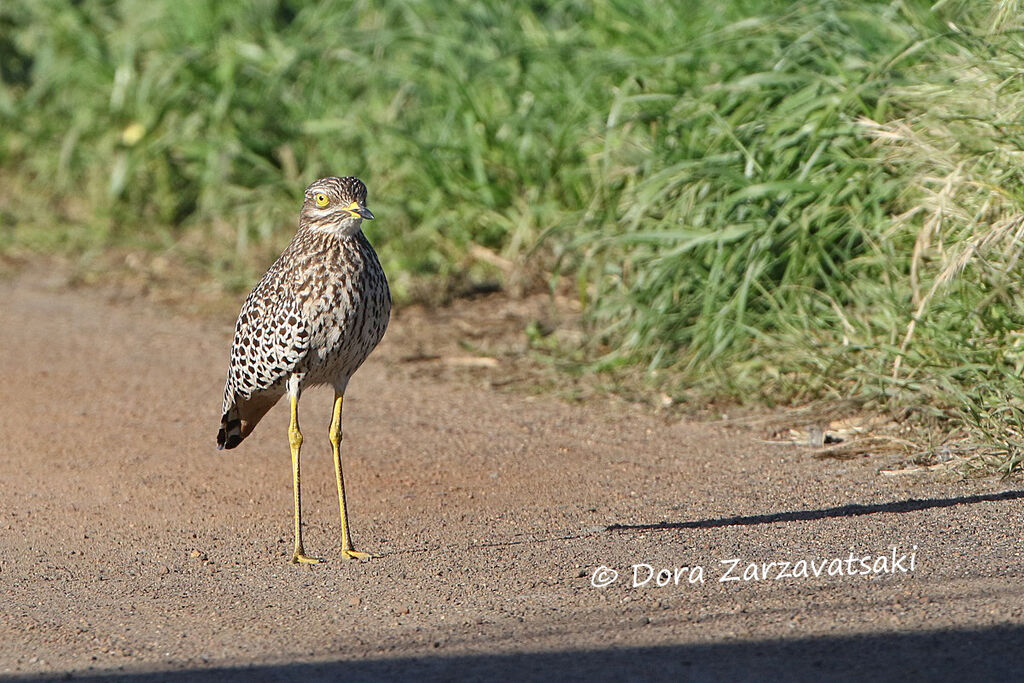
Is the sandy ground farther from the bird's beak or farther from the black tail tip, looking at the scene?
the bird's beak

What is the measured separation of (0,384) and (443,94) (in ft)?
11.3

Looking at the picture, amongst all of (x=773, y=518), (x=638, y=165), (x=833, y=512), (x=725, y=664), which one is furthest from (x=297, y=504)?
(x=638, y=165)

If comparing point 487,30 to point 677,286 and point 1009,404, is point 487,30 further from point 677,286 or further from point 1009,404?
point 1009,404

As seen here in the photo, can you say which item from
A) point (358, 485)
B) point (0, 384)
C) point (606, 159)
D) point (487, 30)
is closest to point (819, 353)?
point (606, 159)

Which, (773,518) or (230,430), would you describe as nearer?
(773,518)

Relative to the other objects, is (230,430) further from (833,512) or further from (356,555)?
(833,512)

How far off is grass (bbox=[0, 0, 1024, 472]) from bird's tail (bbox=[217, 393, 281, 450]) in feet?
7.84

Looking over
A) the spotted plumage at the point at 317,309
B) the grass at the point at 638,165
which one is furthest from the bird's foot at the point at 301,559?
the grass at the point at 638,165

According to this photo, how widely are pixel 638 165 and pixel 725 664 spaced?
4366 millimetres

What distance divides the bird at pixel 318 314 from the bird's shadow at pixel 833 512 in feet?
3.75

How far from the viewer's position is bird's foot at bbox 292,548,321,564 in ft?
16.8

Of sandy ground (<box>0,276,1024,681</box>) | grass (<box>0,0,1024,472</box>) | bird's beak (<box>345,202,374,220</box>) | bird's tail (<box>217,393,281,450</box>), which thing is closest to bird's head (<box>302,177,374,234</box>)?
bird's beak (<box>345,202,374,220</box>)

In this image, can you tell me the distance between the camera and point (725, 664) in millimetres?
3928

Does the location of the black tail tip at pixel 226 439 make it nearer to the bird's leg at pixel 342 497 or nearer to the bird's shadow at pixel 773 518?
the bird's leg at pixel 342 497
